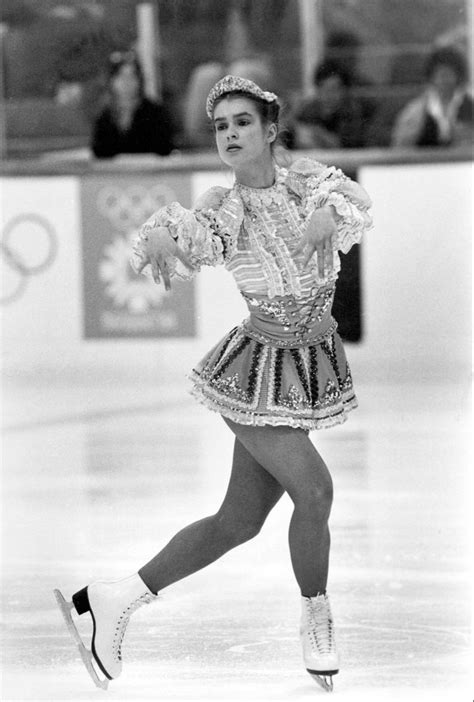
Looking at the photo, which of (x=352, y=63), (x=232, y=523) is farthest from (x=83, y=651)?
(x=352, y=63)

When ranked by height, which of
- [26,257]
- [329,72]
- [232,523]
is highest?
[329,72]

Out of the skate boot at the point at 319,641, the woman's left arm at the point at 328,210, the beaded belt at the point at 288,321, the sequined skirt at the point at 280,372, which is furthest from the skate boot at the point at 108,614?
the woman's left arm at the point at 328,210

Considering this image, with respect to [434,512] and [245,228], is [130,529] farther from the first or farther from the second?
[245,228]

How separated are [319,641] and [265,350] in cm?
61

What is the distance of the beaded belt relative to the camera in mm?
3119

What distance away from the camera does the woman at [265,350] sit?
303cm

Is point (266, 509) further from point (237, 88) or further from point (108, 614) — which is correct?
point (237, 88)

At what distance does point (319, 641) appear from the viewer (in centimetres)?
311

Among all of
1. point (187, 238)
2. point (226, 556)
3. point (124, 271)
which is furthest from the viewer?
point (124, 271)

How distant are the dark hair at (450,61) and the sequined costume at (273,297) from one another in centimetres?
565

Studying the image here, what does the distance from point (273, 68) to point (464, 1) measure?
49.5 inches

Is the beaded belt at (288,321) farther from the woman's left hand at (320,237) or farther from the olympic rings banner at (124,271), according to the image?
the olympic rings banner at (124,271)

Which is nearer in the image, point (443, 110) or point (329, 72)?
point (443, 110)

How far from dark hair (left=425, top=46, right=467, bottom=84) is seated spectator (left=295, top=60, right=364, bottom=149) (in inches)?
20.8
